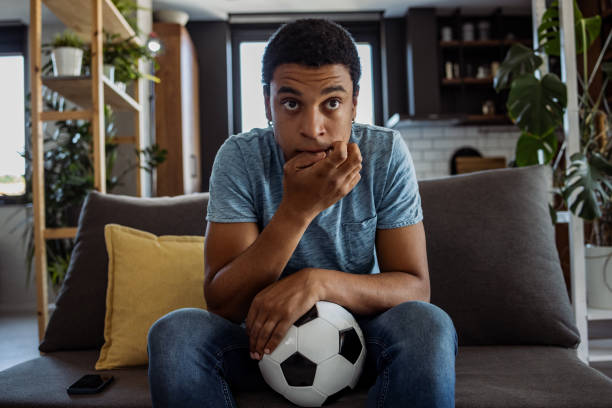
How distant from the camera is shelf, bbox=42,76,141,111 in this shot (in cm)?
255

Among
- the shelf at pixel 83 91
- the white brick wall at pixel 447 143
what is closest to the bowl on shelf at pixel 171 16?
the shelf at pixel 83 91

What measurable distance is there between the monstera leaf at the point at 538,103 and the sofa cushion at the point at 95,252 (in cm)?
154

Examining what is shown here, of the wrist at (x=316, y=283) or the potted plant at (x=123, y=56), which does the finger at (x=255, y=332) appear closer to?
the wrist at (x=316, y=283)

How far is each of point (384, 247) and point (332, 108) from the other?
34cm

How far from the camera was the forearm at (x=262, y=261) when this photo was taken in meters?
0.97

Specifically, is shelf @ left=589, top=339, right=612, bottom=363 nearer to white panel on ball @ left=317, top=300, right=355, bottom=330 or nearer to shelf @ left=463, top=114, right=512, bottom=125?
white panel on ball @ left=317, top=300, right=355, bottom=330

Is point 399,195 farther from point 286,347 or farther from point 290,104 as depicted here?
point 286,347

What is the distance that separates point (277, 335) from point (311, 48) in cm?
58

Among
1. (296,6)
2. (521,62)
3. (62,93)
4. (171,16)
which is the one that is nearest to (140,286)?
(62,93)

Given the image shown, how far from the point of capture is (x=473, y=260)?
1.41 metres

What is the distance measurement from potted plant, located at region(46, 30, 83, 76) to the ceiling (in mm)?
2356

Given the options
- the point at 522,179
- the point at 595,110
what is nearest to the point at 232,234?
the point at 522,179

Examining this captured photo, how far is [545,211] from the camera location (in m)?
1.49

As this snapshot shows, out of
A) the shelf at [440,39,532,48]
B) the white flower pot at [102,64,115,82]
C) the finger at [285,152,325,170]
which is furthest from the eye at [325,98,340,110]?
the shelf at [440,39,532,48]
